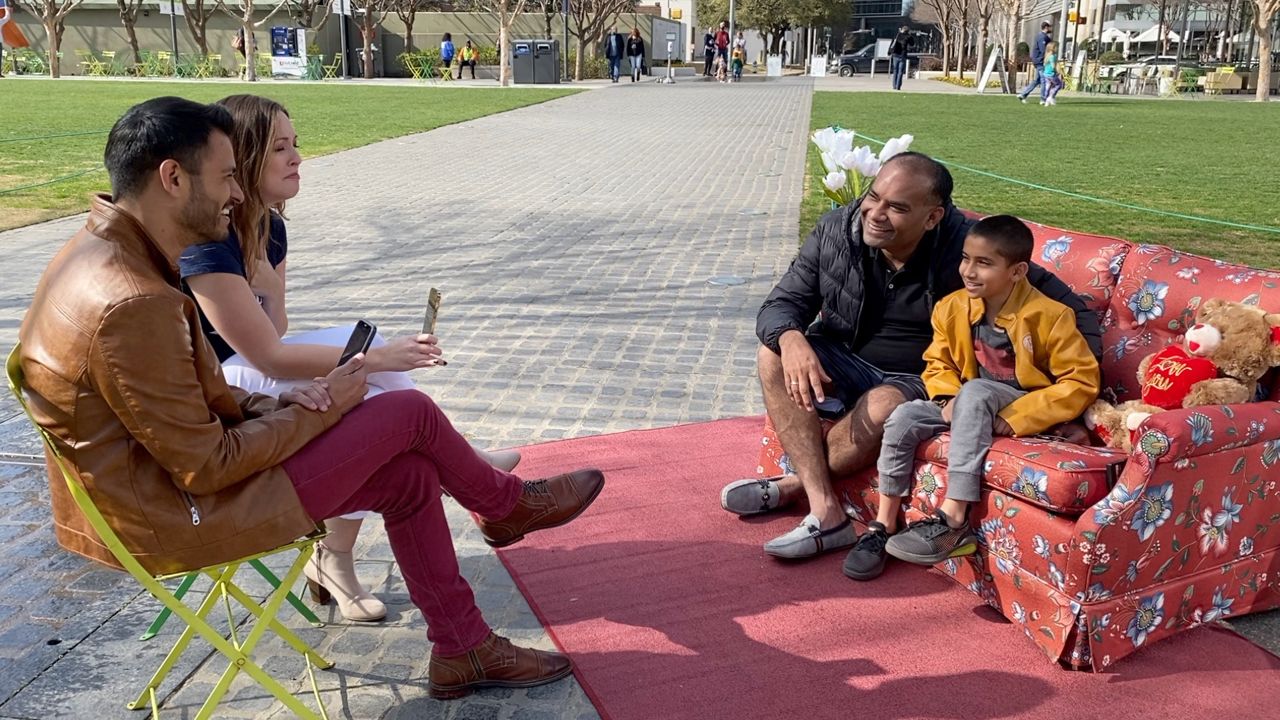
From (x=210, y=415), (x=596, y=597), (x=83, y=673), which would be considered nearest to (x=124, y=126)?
(x=210, y=415)

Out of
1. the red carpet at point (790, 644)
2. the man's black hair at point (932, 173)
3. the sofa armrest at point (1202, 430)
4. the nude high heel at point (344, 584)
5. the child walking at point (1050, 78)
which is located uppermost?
the child walking at point (1050, 78)

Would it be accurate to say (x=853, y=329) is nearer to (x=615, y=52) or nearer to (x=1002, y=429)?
(x=1002, y=429)

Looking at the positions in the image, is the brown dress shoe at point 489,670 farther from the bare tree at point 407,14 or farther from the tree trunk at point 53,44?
the bare tree at point 407,14

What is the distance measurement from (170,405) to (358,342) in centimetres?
91

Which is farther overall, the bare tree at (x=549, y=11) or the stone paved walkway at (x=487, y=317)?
the bare tree at (x=549, y=11)

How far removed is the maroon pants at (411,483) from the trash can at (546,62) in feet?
134

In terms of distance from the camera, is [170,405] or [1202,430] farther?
[1202,430]

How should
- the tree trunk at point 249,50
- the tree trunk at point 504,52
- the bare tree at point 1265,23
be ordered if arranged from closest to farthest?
the bare tree at point 1265,23
the tree trunk at point 504,52
the tree trunk at point 249,50

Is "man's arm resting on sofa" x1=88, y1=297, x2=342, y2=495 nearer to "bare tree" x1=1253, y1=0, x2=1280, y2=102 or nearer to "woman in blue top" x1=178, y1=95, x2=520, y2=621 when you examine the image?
"woman in blue top" x1=178, y1=95, x2=520, y2=621

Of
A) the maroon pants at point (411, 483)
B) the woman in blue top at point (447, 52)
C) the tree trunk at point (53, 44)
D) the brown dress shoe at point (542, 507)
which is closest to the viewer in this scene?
the maroon pants at point (411, 483)

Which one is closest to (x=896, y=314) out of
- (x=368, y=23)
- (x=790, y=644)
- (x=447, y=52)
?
(x=790, y=644)

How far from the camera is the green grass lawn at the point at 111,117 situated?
12906 mm

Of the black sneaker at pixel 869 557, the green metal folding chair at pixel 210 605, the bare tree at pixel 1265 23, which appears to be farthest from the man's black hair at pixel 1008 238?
the bare tree at pixel 1265 23

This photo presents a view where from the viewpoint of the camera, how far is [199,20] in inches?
1854
